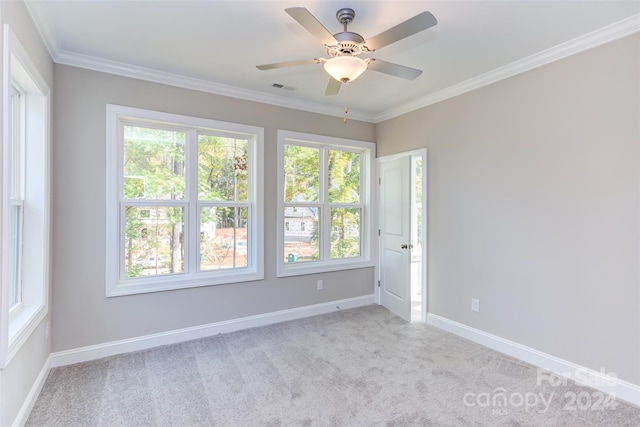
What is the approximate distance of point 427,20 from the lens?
1561 mm

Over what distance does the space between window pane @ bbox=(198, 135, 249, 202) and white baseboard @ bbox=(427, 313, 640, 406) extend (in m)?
2.81

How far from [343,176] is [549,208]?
245 cm

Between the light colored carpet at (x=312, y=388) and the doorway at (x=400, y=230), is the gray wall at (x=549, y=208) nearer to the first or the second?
the doorway at (x=400, y=230)

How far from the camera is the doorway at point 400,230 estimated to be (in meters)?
3.87

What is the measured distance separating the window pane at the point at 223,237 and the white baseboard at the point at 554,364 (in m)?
2.48

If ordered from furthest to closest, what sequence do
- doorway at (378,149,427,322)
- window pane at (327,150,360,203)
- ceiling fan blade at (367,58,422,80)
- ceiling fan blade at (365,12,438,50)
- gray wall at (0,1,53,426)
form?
window pane at (327,150,360,203) → doorway at (378,149,427,322) → ceiling fan blade at (367,58,422,80) → gray wall at (0,1,53,426) → ceiling fan blade at (365,12,438,50)

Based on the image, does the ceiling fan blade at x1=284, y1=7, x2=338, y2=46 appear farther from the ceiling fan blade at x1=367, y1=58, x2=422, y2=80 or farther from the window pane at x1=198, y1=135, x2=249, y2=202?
the window pane at x1=198, y1=135, x2=249, y2=202

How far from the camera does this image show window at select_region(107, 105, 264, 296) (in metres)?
3.03

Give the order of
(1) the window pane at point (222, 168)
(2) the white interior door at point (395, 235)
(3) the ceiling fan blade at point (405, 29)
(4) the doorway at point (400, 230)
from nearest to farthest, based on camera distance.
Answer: (3) the ceiling fan blade at point (405, 29)
(1) the window pane at point (222, 168)
(4) the doorway at point (400, 230)
(2) the white interior door at point (395, 235)

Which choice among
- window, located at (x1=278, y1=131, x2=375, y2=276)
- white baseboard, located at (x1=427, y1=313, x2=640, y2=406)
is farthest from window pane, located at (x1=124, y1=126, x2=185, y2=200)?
white baseboard, located at (x1=427, y1=313, x2=640, y2=406)

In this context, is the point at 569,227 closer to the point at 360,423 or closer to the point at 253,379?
the point at 360,423

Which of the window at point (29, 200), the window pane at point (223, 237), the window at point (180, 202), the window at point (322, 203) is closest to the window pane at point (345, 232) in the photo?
the window at point (322, 203)

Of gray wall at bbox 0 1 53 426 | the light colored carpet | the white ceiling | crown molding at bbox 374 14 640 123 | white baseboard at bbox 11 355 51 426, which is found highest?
the white ceiling

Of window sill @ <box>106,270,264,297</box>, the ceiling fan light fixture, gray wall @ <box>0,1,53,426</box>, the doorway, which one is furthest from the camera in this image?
the doorway
